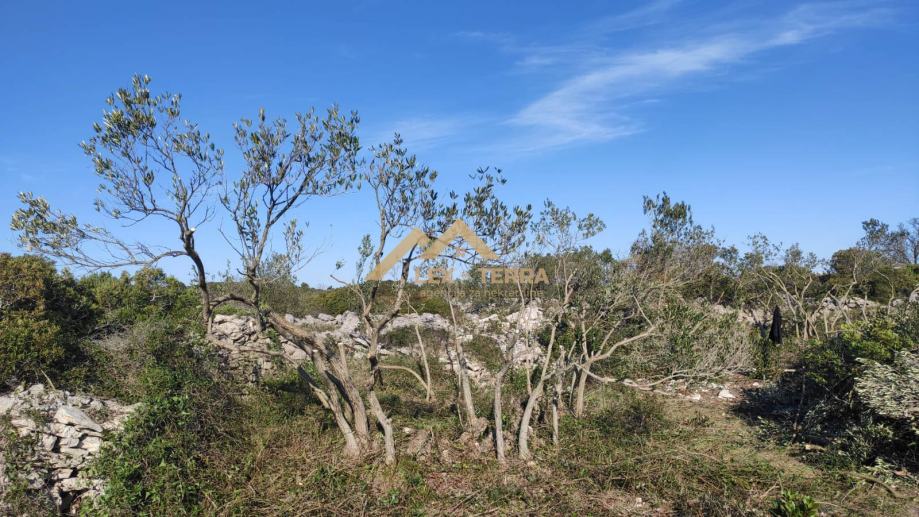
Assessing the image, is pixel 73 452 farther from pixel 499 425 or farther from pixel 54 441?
pixel 499 425

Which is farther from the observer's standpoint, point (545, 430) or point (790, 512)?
point (545, 430)

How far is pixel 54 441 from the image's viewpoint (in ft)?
23.5

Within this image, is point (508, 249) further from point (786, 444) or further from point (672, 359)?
point (786, 444)

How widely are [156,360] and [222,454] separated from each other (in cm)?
311

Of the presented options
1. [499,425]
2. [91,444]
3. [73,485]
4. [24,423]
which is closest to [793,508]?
[499,425]

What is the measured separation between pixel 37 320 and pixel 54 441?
147 inches

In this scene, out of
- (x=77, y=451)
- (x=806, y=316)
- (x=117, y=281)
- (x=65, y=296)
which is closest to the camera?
(x=77, y=451)

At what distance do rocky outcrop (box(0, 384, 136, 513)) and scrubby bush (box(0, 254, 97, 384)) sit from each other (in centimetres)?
92

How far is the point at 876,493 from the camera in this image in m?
7.78

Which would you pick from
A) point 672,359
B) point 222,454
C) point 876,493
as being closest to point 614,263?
point 672,359

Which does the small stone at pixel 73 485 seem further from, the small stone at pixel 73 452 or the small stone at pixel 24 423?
the small stone at pixel 24 423

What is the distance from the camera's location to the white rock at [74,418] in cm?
745

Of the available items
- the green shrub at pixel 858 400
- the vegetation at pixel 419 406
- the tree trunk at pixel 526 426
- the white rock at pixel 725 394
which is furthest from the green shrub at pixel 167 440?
the white rock at pixel 725 394

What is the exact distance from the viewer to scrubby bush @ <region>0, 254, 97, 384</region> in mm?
8812
